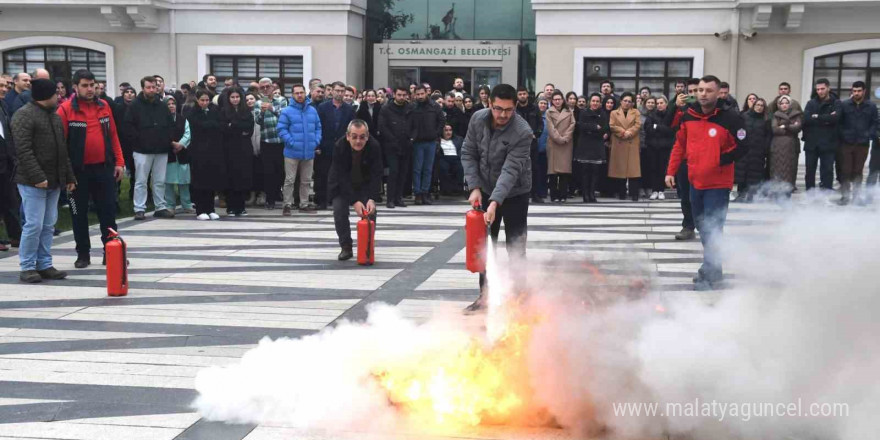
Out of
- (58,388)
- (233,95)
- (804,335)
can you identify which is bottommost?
(58,388)

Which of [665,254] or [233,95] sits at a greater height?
[233,95]

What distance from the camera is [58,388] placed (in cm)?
613

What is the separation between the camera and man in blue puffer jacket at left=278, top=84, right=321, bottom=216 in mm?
15344

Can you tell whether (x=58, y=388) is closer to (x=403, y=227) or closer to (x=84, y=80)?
(x=84, y=80)

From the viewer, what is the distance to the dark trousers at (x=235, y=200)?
1536cm

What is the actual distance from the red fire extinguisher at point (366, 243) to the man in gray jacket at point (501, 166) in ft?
8.88

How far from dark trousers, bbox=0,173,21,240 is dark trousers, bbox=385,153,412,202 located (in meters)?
6.20

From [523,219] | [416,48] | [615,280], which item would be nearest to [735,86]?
[416,48]

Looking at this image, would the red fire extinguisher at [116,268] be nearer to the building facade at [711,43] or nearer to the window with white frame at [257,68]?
the building facade at [711,43]

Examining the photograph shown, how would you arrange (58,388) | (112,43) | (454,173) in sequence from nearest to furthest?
(58,388)
(454,173)
(112,43)

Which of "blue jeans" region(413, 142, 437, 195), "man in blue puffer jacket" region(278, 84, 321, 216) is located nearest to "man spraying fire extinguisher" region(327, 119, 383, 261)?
"man in blue puffer jacket" region(278, 84, 321, 216)

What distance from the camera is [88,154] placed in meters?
10.3

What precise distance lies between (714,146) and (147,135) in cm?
872

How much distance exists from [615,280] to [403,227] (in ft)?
28.3
